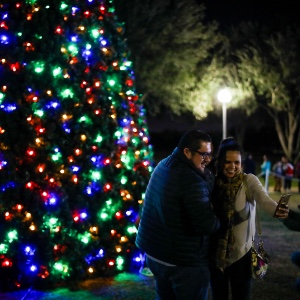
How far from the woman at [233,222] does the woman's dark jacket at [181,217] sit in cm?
56

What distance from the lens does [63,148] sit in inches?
253

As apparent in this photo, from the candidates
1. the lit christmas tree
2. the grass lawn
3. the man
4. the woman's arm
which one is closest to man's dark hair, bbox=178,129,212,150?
the man

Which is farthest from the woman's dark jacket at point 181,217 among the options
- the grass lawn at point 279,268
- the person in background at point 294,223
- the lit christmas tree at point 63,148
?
the grass lawn at point 279,268

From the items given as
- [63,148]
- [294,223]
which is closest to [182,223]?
[294,223]

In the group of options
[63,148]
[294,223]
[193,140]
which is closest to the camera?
[193,140]

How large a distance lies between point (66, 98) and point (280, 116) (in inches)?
1103

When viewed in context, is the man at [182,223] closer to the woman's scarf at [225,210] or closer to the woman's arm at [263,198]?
the woman's scarf at [225,210]

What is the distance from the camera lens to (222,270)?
13.6ft

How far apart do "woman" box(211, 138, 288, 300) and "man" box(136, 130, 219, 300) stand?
556 millimetres

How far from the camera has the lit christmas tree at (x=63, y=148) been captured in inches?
244

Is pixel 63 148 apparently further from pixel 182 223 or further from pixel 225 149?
pixel 182 223

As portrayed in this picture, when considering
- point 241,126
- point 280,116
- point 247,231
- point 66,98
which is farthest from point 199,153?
point 241,126

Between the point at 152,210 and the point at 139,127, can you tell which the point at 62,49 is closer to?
the point at 139,127

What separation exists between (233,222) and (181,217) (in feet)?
2.81
